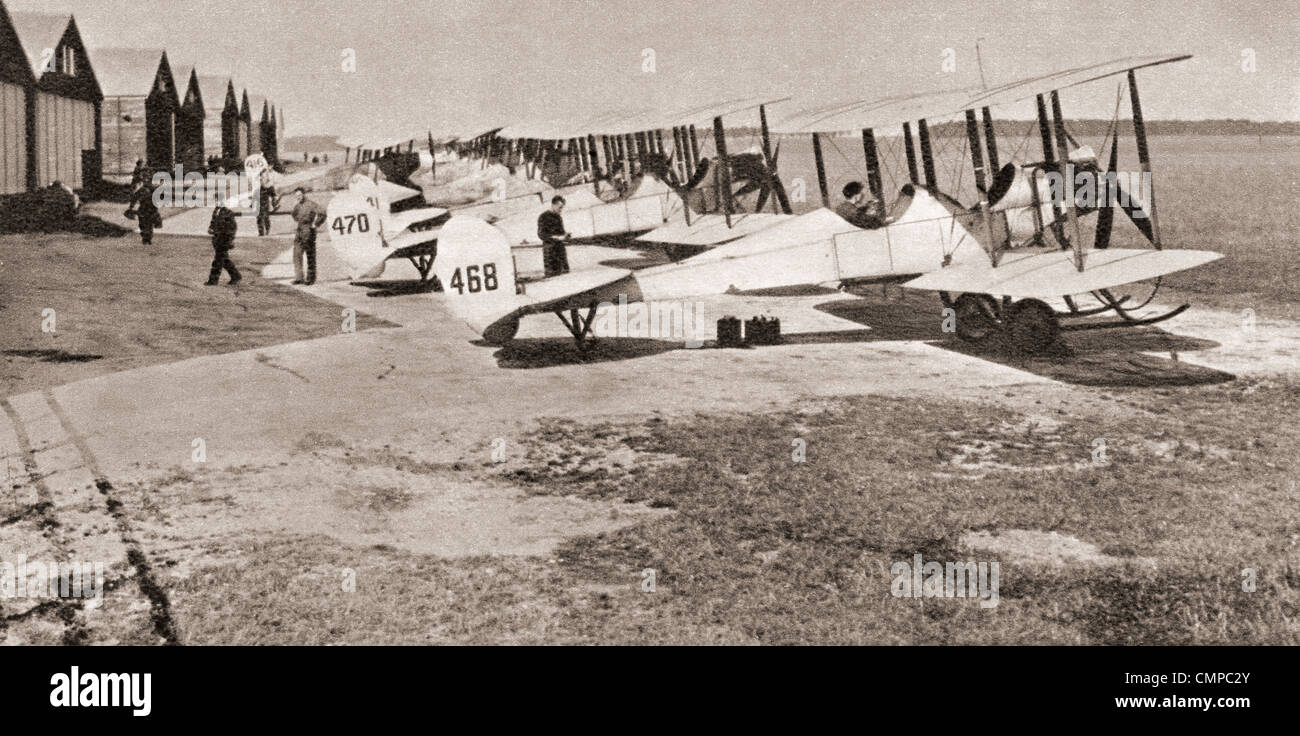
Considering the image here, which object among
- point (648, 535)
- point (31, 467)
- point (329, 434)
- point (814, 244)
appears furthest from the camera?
point (814, 244)

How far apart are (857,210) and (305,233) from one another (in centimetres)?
1063

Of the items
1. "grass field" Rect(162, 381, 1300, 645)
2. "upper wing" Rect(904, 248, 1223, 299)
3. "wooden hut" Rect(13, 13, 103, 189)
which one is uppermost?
"wooden hut" Rect(13, 13, 103, 189)

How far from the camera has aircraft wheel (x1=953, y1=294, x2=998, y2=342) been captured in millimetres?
13797

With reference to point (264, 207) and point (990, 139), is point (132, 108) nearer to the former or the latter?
point (264, 207)

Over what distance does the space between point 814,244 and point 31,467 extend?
9642 millimetres

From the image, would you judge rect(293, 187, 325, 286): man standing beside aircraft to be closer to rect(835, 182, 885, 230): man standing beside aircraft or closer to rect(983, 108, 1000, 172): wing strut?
rect(835, 182, 885, 230): man standing beside aircraft

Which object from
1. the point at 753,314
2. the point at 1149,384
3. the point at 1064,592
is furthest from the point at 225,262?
the point at 1064,592

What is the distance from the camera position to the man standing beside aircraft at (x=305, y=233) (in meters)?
19.5

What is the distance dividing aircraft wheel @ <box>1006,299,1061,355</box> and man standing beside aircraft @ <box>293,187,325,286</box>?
12.7 m

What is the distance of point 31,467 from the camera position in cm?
790

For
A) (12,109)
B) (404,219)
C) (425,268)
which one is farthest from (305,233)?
(12,109)

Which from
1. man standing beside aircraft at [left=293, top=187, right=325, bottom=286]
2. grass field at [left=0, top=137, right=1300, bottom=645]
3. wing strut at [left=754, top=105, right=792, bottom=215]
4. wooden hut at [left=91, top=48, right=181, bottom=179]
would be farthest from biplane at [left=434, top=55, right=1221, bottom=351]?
wooden hut at [left=91, top=48, right=181, bottom=179]

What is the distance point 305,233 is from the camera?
19.7 m
